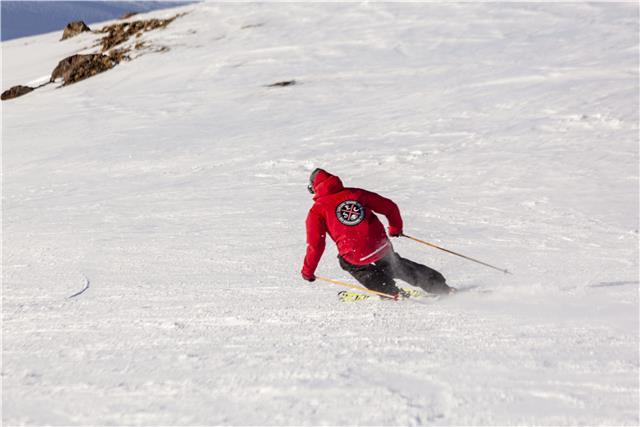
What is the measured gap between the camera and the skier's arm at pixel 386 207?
5.32 meters

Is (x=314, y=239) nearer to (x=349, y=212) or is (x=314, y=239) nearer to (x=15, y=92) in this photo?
(x=349, y=212)

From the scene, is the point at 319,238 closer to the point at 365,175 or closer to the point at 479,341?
the point at 479,341

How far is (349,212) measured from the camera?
5156 millimetres

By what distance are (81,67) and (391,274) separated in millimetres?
28739

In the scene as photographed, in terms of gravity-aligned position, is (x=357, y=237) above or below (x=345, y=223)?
below

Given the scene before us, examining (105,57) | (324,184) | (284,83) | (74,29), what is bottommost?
(284,83)

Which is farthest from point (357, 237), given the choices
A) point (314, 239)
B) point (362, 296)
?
point (362, 296)

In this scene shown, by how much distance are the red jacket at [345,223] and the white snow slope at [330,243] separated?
19.2 inches

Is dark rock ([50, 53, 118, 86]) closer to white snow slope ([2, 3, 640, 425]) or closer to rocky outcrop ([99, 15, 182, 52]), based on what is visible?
rocky outcrop ([99, 15, 182, 52])

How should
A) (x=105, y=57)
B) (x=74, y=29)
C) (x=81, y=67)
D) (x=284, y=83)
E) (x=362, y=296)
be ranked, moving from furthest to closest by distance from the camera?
(x=74, y=29), (x=105, y=57), (x=81, y=67), (x=284, y=83), (x=362, y=296)

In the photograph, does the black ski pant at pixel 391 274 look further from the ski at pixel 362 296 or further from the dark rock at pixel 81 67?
the dark rock at pixel 81 67

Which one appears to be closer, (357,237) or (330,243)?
(357,237)

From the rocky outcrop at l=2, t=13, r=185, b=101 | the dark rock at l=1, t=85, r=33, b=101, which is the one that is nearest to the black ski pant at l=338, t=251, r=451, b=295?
the rocky outcrop at l=2, t=13, r=185, b=101

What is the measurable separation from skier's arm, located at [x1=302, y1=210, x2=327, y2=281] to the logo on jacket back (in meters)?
0.19
